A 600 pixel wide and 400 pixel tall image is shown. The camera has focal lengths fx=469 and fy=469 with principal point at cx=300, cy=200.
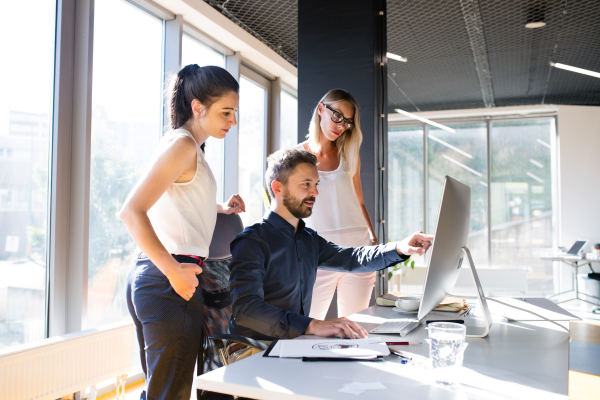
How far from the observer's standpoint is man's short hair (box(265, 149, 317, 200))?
5.56 ft

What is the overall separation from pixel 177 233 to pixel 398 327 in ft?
2.33

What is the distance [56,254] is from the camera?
2.72m

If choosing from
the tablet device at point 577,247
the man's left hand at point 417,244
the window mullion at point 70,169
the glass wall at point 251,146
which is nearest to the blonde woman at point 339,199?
the man's left hand at point 417,244

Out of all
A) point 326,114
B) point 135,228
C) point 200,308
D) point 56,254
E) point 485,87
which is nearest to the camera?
point 135,228

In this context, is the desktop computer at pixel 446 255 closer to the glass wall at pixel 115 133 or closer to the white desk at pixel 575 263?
the glass wall at pixel 115 133

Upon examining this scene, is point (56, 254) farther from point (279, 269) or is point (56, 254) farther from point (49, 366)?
point (279, 269)

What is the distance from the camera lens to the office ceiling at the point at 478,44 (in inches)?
169

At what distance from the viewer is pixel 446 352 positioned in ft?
3.16

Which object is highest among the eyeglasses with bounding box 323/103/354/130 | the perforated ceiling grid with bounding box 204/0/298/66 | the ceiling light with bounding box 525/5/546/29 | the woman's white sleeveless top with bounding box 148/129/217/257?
the ceiling light with bounding box 525/5/546/29

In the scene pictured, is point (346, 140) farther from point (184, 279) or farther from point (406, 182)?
point (406, 182)

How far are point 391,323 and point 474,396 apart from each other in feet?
1.99

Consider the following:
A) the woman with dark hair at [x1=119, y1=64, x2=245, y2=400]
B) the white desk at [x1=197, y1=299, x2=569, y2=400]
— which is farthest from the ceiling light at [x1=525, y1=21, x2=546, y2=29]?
the white desk at [x1=197, y1=299, x2=569, y2=400]

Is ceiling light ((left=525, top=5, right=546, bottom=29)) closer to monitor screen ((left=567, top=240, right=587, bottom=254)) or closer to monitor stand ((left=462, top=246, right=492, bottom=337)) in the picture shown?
monitor screen ((left=567, top=240, right=587, bottom=254))

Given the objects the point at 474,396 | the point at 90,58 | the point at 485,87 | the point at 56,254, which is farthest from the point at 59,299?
the point at 485,87
